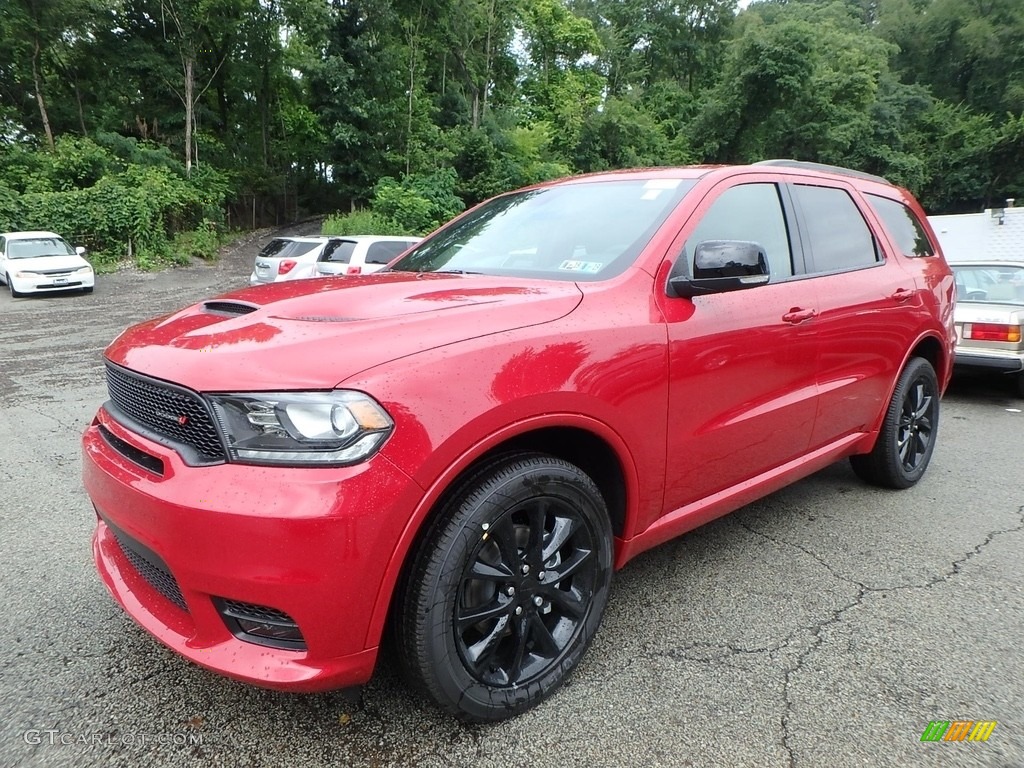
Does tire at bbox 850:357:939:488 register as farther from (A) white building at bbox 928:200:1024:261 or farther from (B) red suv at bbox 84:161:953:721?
(A) white building at bbox 928:200:1024:261

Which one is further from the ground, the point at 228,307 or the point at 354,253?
the point at 354,253

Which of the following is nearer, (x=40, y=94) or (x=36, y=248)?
(x=36, y=248)

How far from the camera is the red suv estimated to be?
5.32 ft

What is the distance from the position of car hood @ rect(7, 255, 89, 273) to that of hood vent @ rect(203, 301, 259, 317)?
16875 millimetres

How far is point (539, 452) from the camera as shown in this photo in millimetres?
2049

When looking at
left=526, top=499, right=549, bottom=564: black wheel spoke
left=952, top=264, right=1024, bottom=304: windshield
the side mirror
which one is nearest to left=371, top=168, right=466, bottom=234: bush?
left=952, top=264, right=1024, bottom=304: windshield

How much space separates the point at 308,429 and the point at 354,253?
450 inches

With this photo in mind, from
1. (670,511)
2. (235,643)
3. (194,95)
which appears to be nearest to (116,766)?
(235,643)

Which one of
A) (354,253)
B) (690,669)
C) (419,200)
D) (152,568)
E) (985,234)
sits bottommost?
(690,669)

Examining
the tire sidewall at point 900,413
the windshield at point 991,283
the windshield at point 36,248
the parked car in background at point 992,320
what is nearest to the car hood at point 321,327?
the tire sidewall at point 900,413

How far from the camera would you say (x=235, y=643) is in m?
1.70

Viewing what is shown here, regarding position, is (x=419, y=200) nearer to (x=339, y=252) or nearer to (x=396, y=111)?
(x=396, y=111)

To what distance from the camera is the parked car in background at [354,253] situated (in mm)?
12328

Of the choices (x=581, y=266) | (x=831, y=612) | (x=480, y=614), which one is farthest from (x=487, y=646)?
(x=831, y=612)
